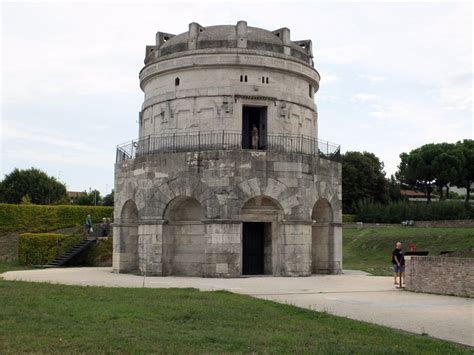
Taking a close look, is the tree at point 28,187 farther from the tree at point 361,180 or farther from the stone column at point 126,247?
the stone column at point 126,247

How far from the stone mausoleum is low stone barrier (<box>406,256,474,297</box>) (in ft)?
22.3

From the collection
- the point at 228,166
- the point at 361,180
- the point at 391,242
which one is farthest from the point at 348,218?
the point at 228,166

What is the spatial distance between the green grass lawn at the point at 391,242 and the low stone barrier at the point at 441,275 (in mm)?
17077

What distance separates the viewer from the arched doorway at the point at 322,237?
2770 cm

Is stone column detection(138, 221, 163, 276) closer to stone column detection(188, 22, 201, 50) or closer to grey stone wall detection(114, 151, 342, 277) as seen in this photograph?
grey stone wall detection(114, 151, 342, 277)

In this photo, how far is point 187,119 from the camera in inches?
1069

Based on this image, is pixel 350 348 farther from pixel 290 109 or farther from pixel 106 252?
pixel 106 252

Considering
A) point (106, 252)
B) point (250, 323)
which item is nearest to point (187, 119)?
point (106, 252)

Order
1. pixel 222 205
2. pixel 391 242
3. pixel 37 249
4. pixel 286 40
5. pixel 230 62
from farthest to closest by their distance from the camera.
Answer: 1. pixel 391 242
2. pixel 37 249
3. pixel 286 40
4. pixel 230 62
5. pixel 222 205

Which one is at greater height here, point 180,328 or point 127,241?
point 127,241

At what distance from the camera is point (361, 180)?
227 feet

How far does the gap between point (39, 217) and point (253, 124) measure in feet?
71.9

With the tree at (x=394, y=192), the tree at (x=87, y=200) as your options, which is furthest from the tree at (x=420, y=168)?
the tree at (x=87, y=200)

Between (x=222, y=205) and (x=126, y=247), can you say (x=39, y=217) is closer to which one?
(x=126, y=247)
